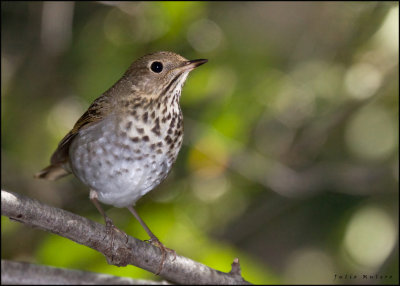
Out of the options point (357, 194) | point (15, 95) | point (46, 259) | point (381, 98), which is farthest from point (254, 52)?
point (46, 259)

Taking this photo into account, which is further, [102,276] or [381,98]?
[381,98]

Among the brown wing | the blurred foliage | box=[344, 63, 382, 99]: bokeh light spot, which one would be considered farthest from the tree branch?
box=[344, 63, 382, 99]: bokeh light spot

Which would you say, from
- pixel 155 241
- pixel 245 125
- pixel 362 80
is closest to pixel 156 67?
pixel 155 241

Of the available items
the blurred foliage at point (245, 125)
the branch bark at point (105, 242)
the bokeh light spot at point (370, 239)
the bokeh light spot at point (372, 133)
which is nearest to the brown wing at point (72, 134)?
the blurred foliage at point (245, 125)

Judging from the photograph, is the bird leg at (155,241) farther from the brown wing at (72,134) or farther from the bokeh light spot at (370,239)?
the bokeh light spot at (370,239)

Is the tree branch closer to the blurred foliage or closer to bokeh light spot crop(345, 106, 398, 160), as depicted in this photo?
the blurred foliage

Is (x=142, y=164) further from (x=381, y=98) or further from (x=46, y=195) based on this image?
(x=381, y=98)
